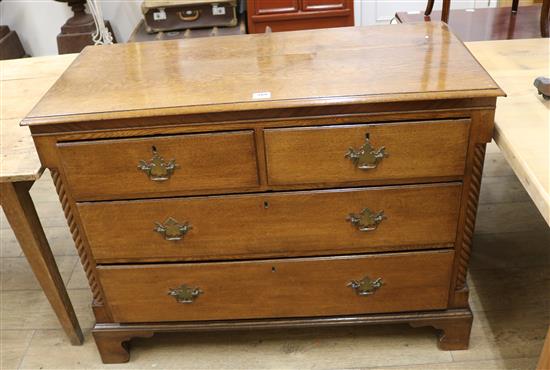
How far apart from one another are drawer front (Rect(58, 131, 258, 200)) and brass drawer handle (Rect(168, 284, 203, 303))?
0.31 meters

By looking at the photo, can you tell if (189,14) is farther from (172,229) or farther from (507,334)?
(507,334)

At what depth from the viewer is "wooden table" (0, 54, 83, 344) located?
1340 millimetres

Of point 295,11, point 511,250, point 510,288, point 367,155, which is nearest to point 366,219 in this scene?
point 367,155

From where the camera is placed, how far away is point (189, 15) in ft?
9.39

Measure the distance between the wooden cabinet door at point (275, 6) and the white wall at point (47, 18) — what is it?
2.39 ft

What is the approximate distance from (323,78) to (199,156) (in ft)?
1.10

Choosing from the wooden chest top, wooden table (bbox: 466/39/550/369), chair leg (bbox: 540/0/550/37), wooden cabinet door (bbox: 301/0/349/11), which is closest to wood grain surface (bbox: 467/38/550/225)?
wooden table (bbox: 466/39/550/369)

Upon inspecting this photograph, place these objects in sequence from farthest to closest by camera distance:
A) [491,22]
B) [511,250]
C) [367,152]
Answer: [491,22], [511,250], [367,152]

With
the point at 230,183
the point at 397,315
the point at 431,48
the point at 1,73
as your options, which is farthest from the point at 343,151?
the point at 1,73

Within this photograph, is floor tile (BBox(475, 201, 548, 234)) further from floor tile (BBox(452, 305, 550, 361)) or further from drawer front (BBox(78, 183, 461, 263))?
drawer front (BBox(78, 183, 461, 263))

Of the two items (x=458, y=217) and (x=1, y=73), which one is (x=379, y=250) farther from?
(x=1, y=73)

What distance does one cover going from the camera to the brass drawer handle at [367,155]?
4.14 feet

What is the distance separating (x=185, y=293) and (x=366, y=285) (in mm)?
478

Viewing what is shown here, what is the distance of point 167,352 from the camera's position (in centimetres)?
169
